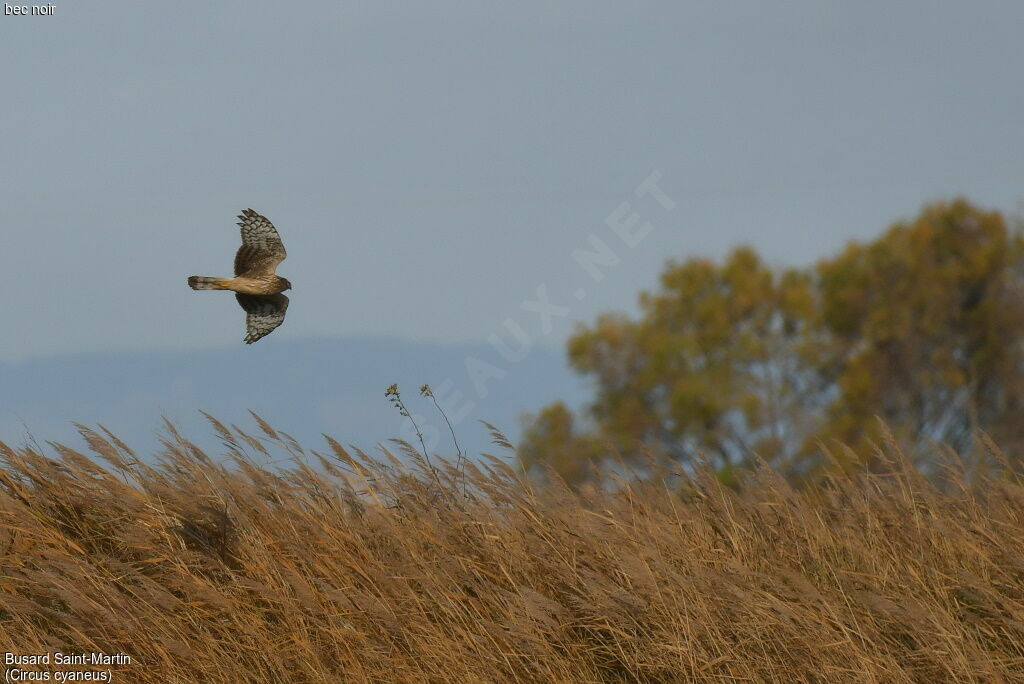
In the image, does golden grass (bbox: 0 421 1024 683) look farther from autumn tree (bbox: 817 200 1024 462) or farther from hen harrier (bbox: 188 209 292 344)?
autumn tree (bbox: 817 200 1024 462)

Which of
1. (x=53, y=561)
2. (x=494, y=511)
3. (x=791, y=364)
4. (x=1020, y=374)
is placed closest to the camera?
(x=53, y=561)

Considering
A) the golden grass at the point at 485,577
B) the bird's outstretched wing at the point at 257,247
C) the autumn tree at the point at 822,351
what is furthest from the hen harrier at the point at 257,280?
the autumn tree at the point at 822,351

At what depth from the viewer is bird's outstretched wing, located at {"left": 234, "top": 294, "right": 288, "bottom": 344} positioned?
18.3ft

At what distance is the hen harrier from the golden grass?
23.2 inches

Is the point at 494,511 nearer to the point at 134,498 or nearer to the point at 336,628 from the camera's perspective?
the point at 336,628

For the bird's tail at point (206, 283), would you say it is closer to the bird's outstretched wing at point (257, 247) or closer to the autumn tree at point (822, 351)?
the bird's outstretched wing at point (257, 247)

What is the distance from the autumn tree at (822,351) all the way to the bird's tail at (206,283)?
19.8m

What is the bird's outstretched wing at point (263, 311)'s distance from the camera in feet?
18.3

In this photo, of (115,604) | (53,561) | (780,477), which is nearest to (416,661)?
(115,604)

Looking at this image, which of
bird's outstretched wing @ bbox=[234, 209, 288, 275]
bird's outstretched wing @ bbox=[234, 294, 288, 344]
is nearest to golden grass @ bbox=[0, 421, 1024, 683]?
bird's outstretched wing @ bbox=[234, 294, 288, 344]

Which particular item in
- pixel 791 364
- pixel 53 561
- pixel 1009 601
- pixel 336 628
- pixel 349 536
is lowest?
pixel 1009 601

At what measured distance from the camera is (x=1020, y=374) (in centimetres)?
2586

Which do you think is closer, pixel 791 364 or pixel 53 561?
pixel 53 561

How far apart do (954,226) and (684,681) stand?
2489 centimetres
